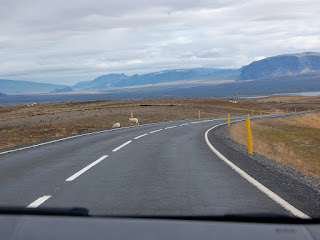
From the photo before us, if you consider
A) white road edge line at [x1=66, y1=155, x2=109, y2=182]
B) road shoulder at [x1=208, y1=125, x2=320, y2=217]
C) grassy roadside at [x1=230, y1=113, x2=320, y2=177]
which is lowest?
grassy roadside at [x1=230, y1=113, x2=320, y2=177]

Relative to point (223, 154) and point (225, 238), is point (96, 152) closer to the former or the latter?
point (223, 154)

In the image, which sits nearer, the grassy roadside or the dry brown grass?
the grassy roadside

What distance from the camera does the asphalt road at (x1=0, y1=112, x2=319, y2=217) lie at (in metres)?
5.92

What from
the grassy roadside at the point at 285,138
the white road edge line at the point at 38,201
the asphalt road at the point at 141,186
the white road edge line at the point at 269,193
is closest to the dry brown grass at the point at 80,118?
the asphalt road at the point at 141,186

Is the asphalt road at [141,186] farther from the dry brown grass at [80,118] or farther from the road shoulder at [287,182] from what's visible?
the dry brown grass at [80,118]

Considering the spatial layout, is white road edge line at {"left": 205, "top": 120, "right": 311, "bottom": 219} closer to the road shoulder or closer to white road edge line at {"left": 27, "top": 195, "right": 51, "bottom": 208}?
the road shoulder

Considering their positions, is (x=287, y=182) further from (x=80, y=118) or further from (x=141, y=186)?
(x=80, y=118)

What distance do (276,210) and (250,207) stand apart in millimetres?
386

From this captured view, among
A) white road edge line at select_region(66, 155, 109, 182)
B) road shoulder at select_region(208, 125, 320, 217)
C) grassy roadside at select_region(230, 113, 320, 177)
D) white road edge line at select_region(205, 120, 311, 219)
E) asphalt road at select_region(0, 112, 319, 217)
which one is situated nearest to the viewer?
white road edge line at select_region(205, 120, 311, 219)

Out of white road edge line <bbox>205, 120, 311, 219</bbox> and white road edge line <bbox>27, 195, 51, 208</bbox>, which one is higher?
white road edge line <bbox>27, 195, 51, 208</bbox>

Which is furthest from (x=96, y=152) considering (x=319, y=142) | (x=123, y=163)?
(x=319, y=142)

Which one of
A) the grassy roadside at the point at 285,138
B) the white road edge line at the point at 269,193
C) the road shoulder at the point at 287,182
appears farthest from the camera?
the grassy roadside at the point at 285,138

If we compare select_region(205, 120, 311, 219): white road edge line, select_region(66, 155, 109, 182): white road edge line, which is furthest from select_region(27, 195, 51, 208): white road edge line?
select_region(205, 120, 311, 219): white road edge line

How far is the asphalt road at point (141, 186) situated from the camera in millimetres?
5922
